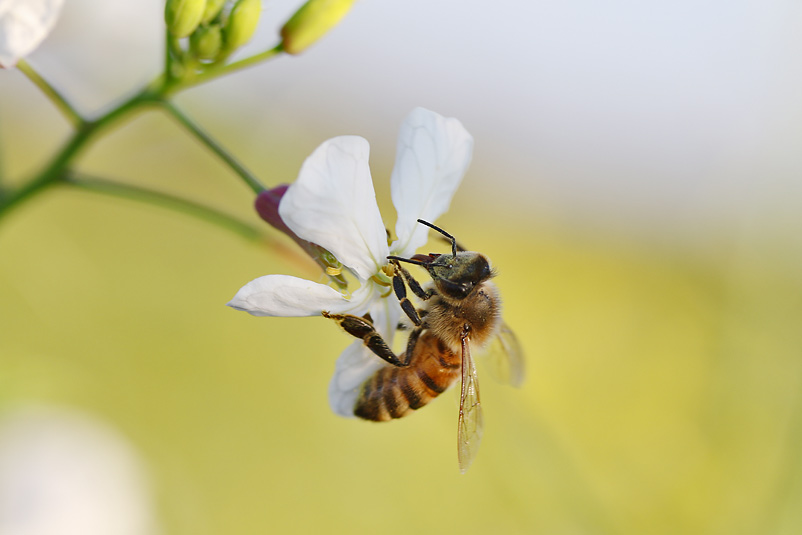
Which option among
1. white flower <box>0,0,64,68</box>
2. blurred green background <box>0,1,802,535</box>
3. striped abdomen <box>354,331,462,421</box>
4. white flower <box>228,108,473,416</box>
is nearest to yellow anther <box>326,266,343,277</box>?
white flower <box>228,108,473,416</box>

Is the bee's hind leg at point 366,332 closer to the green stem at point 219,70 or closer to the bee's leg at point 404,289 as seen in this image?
the bee's leg at point 404,289

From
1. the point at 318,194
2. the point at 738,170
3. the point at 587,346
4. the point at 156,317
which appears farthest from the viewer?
the point at 587,346

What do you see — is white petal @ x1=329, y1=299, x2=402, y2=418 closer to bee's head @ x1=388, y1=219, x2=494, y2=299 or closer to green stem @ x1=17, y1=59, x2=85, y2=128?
bee's head @ x1=388, y1=219, x2=494, y2=299

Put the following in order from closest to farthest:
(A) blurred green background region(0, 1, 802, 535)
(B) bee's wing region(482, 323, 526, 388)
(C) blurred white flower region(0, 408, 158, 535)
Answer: (B) bee's wing region(482, 323, 526, 388) < (C) blurred white flower region(0, 408, 158, 535) < (A) blurred green background region(0, 1, 802, 535)

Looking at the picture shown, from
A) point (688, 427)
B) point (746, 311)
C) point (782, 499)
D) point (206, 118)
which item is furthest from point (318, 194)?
point (206, 118)

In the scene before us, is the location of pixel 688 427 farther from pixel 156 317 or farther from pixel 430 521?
pixel 156 317

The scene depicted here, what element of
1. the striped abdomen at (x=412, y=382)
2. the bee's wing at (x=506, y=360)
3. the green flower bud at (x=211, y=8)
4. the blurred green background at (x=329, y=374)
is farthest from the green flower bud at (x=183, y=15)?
the blurred green background at (x=329, y=374)
